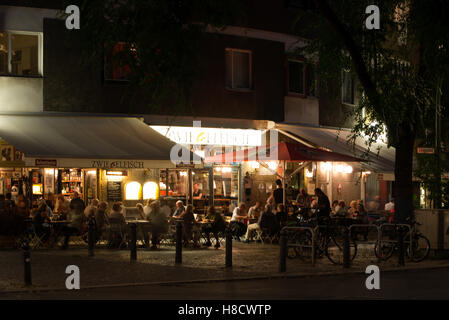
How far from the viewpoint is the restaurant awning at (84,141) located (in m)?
19.3

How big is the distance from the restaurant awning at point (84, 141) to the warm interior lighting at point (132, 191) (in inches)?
84.3

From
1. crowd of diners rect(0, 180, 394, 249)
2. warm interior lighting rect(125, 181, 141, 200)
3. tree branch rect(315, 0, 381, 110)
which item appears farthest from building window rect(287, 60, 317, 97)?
tree branch rect(315, 0, 381, 110)

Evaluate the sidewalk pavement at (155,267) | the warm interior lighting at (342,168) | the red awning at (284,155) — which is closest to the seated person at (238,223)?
the sidewalk pavement at (155,267)

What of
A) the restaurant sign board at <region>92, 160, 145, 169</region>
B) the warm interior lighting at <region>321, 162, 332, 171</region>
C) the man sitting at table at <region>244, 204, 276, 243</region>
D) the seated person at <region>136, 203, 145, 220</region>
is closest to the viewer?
the restaurant sign board at <region>92, 160, 145, 169</region>

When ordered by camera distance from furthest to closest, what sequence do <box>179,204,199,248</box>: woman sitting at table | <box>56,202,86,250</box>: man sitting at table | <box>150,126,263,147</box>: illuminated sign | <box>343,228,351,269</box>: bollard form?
<box>150,126,263,147</box>: illuminated sign → <box>179,204,199,248</box>: woman sitting at table → <box>56,202,86,250</box>: man sitting at table → <box>343,228,351,269</box>: bollard

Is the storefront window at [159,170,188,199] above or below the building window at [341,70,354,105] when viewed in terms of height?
below

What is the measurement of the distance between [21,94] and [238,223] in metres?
7.66

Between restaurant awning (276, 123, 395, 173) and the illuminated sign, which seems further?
restaurant awning (276, 123, 395, 173)

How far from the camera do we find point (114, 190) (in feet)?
77.3

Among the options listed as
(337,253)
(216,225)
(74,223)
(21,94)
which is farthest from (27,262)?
(21,94)

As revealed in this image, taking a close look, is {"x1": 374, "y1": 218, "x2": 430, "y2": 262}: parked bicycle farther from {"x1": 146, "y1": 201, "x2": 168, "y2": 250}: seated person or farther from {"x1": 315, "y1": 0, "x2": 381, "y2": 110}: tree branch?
{"x1": 146, "y1": 201, "x2": 168, "y2": 250}: seated person

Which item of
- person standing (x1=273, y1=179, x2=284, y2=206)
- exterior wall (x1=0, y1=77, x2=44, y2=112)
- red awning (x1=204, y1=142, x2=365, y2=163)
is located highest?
exterior wall (x1=0, y1=77, x2=44, y2=112)

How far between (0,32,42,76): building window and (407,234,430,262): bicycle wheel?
479 inches

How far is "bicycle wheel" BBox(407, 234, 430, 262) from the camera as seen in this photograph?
58.5 ft
